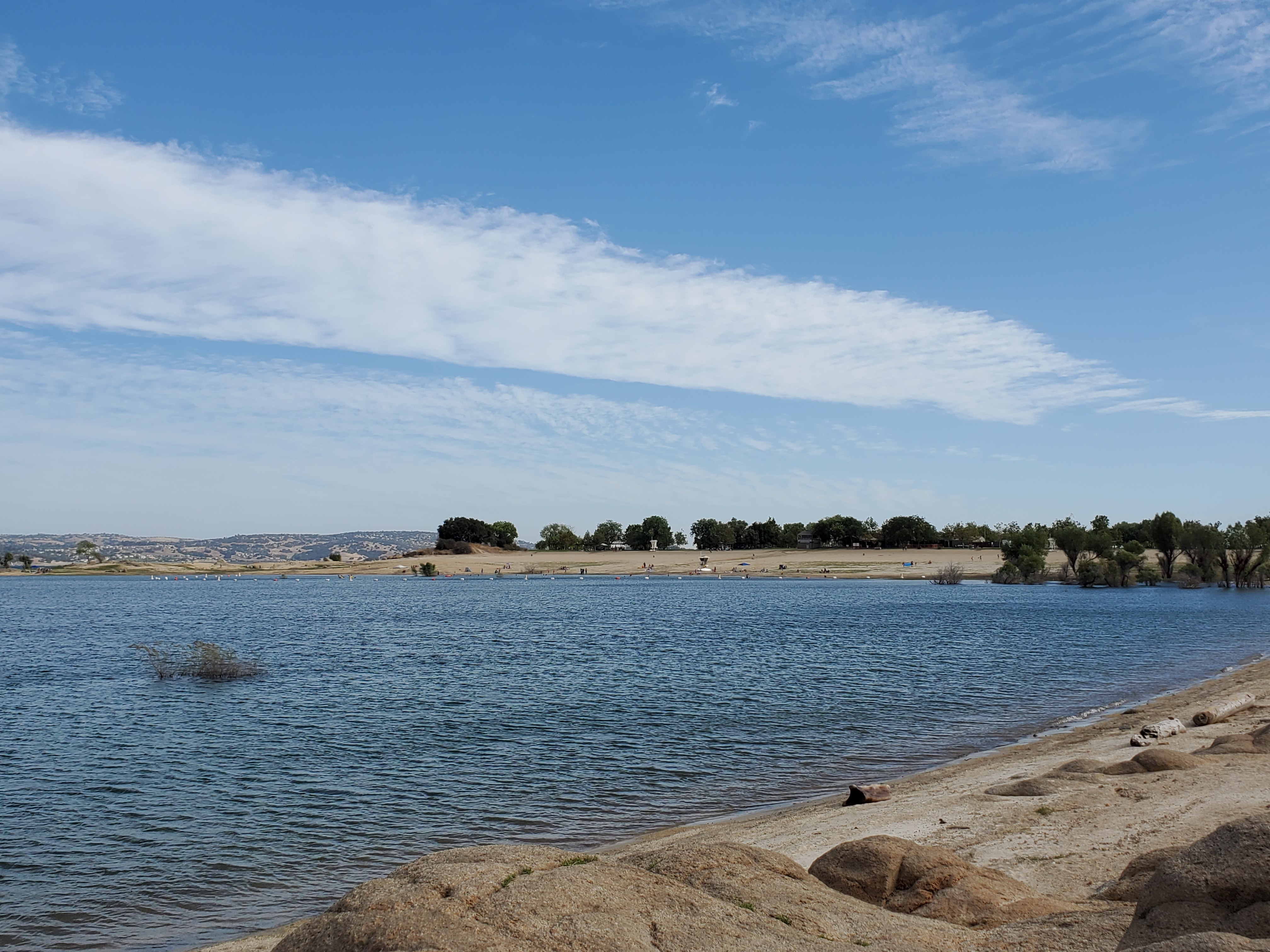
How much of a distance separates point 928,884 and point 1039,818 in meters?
5.50

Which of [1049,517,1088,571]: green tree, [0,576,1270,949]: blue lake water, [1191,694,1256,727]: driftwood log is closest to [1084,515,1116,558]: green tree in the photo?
[1049,517,1088,571]: green tree

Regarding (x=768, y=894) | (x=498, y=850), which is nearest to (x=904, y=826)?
(x=768, y=894)

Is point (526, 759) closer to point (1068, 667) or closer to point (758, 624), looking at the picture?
point (1068, 667)

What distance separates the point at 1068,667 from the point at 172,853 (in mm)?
39073

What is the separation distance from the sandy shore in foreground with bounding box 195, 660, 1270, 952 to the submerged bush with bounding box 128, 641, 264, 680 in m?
28.5

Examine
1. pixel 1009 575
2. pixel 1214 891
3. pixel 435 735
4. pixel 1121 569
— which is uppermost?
pixel 1214 891

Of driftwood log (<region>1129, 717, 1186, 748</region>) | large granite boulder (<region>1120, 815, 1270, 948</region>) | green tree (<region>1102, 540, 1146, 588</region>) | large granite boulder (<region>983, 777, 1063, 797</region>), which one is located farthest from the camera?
green tree (<region>1102, 540, 1146, 588</region>)

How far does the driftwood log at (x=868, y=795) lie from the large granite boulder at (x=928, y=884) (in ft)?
22.5

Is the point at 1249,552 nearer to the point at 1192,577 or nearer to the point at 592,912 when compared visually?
the point at 1192,577

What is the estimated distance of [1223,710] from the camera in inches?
906

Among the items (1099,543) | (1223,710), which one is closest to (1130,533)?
(1099,543)

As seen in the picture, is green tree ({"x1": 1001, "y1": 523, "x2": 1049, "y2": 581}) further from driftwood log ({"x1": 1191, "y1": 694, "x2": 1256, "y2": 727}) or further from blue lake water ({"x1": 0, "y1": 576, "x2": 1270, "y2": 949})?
driftwood log ({"x1": 1191, "y1": 694, "x2": 1256, "y2": 727})

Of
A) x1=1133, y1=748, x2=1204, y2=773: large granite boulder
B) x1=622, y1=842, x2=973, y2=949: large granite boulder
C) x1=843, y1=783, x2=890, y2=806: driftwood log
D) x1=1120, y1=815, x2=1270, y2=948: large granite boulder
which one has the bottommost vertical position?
x1=843, y1=783, x2=890, y2=806: driftwood log

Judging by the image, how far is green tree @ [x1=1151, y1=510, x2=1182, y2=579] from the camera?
5113 inches
